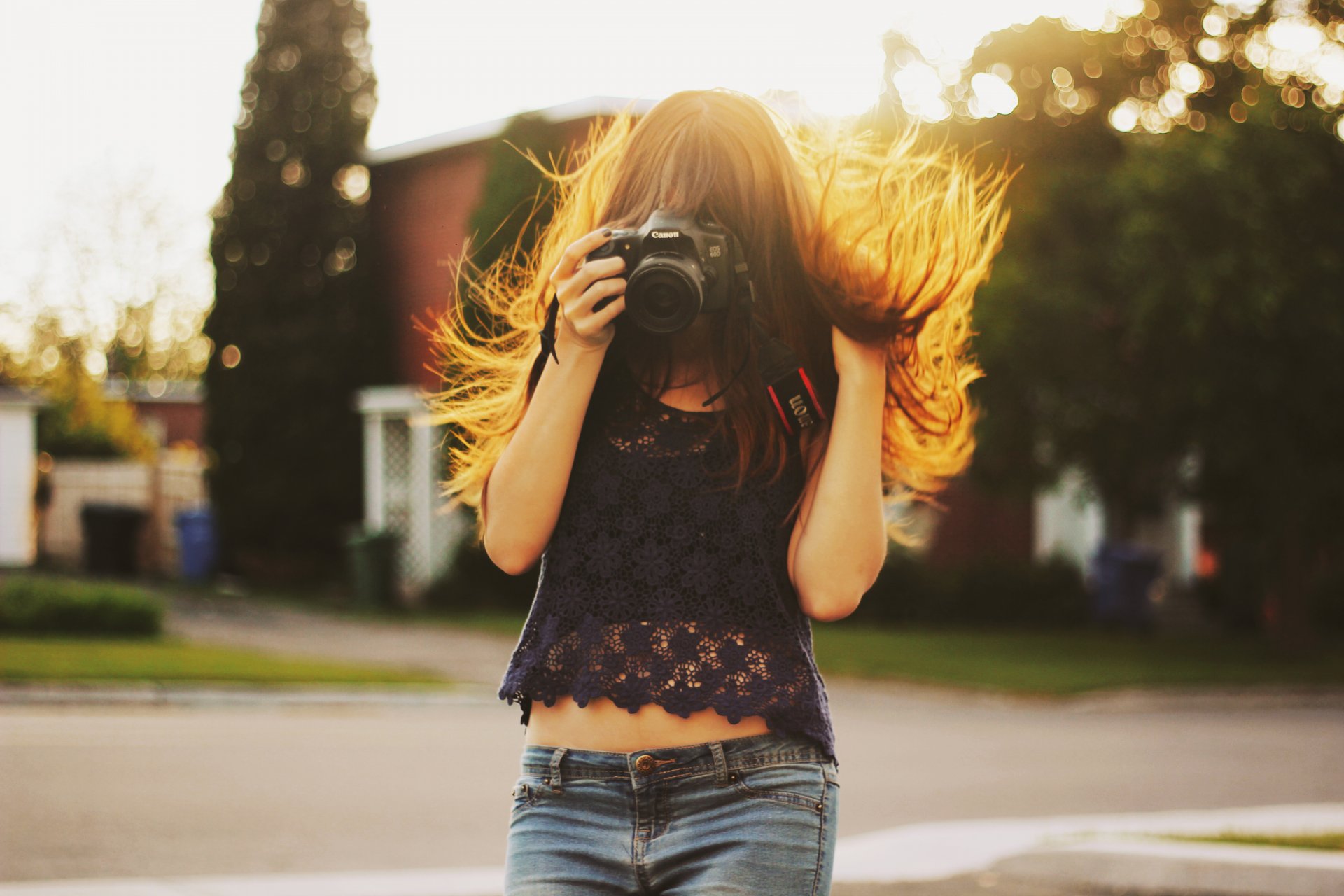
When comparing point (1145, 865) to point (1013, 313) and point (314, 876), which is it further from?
point (1013, 313)

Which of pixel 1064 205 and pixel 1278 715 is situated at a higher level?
pixel 1064 205

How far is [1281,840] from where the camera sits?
601 cm

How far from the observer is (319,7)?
22.6 m

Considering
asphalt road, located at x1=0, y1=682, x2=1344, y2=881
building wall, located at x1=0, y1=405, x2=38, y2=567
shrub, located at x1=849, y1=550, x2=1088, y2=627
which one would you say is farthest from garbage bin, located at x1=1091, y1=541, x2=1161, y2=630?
building wall, located at x1=0, y1=405, x2=38, y2=567

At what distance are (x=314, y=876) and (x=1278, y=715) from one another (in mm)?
10144

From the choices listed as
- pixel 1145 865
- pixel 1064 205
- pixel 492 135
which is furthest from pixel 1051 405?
pixel 1145 865

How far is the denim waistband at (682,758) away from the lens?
A: 1.86 m

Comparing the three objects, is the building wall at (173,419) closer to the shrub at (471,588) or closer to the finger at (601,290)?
the shrub at (471,588)

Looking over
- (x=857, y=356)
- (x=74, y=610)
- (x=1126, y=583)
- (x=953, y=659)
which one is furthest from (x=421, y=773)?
(x=1126, y=583)

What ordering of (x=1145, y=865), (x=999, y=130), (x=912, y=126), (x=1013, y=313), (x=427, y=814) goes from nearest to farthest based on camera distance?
(x=912, y=126) < (x=1145, y=865) < (x=427, y=814) < (x=1013, y=313) < (x=999, y=130)

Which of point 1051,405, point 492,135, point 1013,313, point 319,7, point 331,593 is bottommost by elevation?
point 331,593

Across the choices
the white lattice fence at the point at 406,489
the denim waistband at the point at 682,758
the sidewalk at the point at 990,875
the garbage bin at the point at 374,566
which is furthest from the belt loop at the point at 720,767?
the white lattice fence at the point at 406,489

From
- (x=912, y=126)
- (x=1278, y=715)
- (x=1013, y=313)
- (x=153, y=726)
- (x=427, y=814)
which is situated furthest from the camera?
(x=1013, y=313)

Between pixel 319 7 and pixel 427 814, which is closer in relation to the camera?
pixel 427 814
